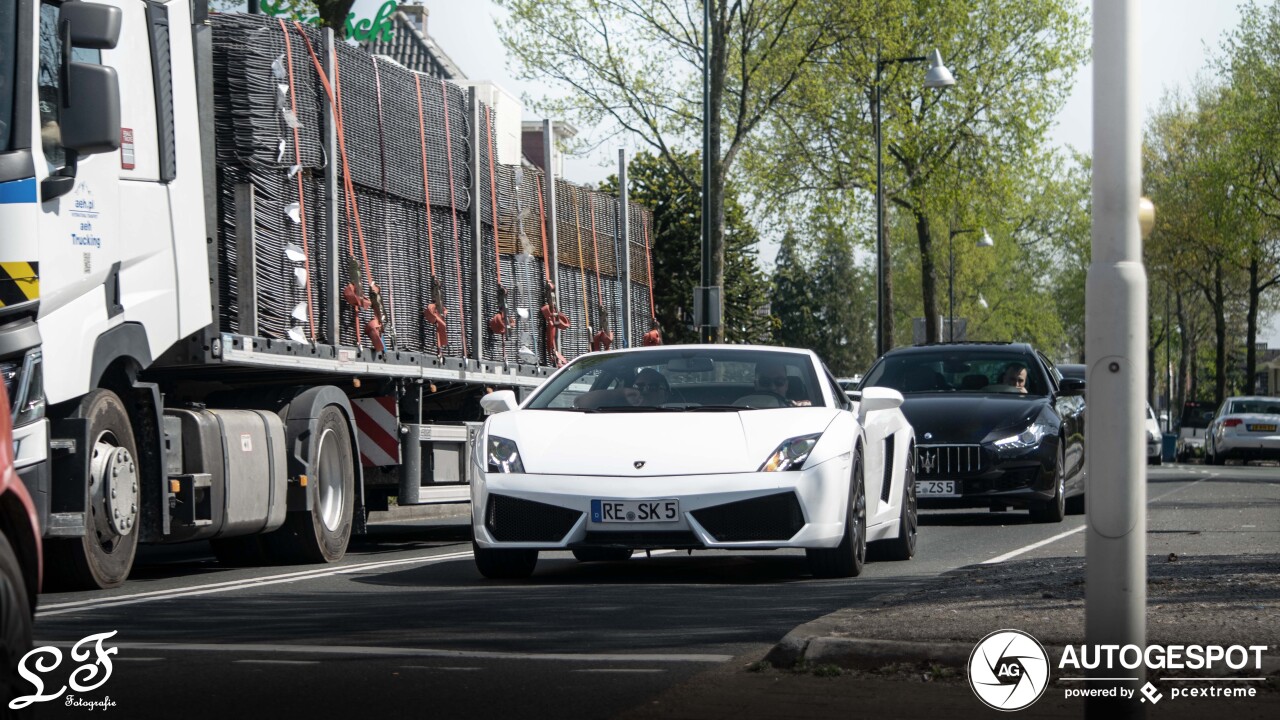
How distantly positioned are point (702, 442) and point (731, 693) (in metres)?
4.03

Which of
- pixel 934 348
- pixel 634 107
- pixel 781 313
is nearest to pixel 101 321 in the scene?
pixel 934 348

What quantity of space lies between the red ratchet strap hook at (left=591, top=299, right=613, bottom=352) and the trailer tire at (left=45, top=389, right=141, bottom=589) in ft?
31.7

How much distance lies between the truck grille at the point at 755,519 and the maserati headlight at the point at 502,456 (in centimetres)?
99

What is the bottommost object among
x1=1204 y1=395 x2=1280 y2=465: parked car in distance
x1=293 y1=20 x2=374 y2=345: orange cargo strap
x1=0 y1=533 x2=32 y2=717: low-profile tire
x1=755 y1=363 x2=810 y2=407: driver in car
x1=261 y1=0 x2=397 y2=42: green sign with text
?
x1=1204 y1=395 x2=1280 y2=465: parked car in distance

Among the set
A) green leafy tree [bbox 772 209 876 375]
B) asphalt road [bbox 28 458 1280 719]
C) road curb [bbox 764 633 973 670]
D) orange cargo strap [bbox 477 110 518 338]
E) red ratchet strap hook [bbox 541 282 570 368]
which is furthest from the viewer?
green leafy tree [bbox 772 209 876 375]

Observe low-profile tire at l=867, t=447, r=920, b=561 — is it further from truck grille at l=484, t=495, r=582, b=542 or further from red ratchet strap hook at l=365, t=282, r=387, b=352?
red ratchet strap hook at l=365, t=282, r=387, b=352

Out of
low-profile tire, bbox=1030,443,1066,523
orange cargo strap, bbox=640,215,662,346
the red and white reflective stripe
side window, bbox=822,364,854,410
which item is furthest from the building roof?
side window, bbox=822,364,854,410

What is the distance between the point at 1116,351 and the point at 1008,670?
1507mm

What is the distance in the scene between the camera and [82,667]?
6.66 metres

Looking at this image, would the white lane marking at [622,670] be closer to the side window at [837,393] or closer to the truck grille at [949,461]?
the side window at [837,393]

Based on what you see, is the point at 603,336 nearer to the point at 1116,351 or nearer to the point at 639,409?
the point at 639,409

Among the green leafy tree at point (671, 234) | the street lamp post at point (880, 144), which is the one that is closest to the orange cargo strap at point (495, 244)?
the street lamp post at point (880, 144)

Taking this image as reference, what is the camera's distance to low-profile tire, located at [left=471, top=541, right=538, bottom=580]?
1034cm

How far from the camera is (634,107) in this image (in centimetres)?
3541
